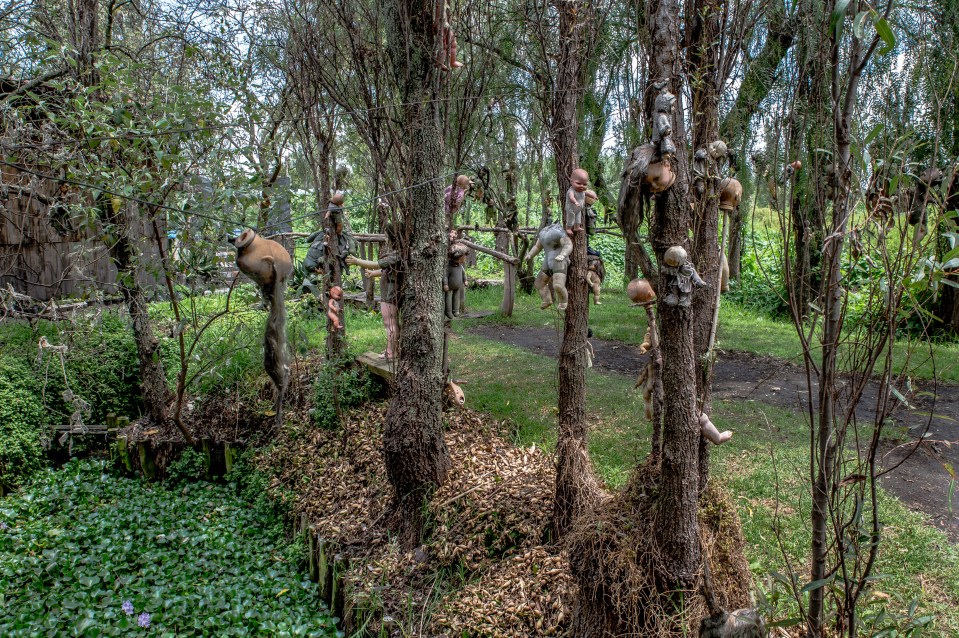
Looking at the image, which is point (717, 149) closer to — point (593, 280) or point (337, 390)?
point (593, 280)

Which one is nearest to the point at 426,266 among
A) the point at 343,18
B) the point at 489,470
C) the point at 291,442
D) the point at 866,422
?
the point at 489,470

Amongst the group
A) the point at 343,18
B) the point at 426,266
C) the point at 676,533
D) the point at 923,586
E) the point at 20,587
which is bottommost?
the point at 20,587

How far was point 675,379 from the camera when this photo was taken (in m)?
2.40

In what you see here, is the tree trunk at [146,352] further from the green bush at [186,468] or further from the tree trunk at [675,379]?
the tree trunk at [675,379]

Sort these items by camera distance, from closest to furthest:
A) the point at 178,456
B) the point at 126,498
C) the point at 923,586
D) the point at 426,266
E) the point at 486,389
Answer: the point at 923,586, the point at 426,266, the point at 126,498, the point at 178,456, the point at 486,389

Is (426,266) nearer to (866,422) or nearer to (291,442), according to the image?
(291,442)

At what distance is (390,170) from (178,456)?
374 cm

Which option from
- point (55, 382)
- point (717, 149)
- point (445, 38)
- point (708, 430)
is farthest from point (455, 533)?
point (55, 382)

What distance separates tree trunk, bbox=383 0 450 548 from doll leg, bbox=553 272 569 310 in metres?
1.17

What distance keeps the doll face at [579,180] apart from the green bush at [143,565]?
3215mm

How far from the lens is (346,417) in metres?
6.04

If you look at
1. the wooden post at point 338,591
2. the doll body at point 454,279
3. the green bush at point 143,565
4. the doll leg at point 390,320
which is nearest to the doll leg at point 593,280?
the doll body at point 454,279

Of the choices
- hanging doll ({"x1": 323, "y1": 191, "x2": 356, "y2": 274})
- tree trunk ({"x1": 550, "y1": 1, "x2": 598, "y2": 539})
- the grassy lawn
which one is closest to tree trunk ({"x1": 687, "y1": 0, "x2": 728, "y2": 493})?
the grassy lawn

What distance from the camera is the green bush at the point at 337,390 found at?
20.0ft
